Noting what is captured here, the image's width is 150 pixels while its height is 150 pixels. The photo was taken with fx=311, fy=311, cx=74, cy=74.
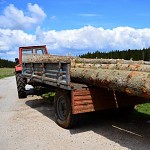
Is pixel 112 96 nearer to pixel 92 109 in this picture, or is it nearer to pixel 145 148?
pixel 92 109

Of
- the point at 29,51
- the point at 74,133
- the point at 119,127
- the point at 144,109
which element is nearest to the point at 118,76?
the point at 74,133

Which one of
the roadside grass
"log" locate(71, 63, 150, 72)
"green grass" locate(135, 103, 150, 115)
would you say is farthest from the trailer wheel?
"green grass" locate(135, 103, 150, 115)

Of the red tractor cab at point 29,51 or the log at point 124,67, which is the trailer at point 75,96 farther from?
the red tractor cab at point 29,51

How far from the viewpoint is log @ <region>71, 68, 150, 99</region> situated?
5.66 metres

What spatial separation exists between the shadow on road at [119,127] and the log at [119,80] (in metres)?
1.16

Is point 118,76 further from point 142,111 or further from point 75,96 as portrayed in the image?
point 142,111

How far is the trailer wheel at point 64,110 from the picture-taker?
7.69 metres

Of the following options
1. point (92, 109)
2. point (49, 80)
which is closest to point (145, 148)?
point (92, 109)

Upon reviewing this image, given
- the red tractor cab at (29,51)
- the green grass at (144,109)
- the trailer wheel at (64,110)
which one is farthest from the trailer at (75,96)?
the red tractor cab at (29,51)

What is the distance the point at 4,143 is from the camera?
6844 millimetres

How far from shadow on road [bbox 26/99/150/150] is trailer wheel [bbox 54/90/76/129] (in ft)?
0.81

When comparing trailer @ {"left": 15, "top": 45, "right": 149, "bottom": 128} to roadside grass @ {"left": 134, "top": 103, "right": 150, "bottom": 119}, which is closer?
trailer @ {"left": 15, "top": 45, "right": 149, "bottom": 128}

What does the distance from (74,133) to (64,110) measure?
0.89 m

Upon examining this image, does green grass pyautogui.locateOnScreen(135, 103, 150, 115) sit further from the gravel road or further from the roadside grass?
the gravel road
